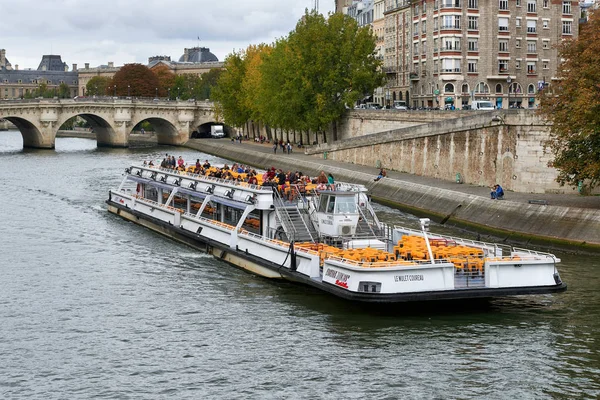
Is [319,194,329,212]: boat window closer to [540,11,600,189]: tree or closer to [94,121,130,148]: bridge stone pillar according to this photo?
[540,11,600,189]: tree

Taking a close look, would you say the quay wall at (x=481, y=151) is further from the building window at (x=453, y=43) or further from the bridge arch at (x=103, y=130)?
the bridge arch at (x=103, y=130)

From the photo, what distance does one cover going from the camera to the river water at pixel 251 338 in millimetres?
25969

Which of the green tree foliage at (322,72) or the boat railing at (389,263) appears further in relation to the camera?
the green tree foliage at (322,72)

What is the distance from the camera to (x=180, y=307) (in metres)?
34.2

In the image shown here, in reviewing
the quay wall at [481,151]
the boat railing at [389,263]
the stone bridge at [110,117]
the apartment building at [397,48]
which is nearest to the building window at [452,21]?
the apartment building at [397,48]

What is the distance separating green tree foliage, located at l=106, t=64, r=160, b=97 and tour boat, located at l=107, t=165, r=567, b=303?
456ft

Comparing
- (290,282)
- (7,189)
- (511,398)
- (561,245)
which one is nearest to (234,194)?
(290,282)

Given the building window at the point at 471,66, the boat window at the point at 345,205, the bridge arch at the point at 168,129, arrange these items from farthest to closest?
the bridge arch at the point at 168,129 → the building window at the point at 471,66 → the boat window at the point at 345,205

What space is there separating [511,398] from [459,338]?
5329 millimetres

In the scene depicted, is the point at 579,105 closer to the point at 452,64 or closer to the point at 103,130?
the point at 452,64

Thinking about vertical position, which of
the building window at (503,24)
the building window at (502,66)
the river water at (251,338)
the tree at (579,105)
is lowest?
the river water at (251,338)

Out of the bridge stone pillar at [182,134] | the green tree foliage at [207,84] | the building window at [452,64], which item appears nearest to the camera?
the building window at [452,64]

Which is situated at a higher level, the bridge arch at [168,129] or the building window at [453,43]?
the building window at [453,43]

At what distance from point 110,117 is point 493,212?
8767 cm
